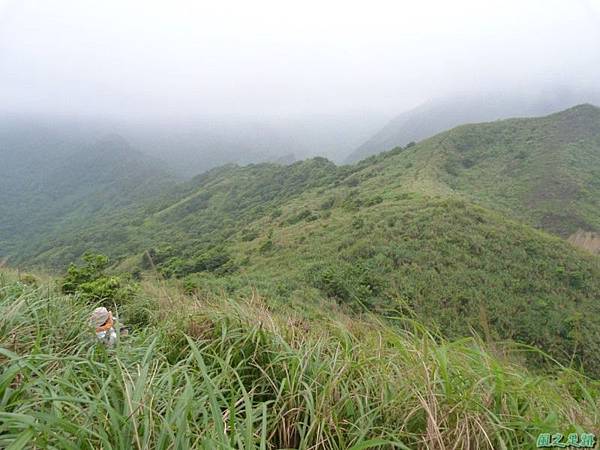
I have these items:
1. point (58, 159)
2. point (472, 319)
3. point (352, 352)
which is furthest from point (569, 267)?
point (58, 159)

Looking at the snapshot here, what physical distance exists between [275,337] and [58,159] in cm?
24209

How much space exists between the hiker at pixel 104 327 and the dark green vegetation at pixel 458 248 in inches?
45.1

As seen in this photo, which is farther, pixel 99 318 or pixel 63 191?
pixel 63 191

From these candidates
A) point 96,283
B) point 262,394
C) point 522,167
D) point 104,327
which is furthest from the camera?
point 522,167

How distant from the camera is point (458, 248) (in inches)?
630

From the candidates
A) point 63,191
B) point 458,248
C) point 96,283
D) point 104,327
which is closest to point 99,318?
point 104,327

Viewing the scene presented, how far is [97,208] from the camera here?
120 metres

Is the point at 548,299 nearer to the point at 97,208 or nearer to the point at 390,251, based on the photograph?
the point at 390,251

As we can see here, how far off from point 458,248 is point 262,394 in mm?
16197

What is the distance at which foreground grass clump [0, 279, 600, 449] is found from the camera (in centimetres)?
124

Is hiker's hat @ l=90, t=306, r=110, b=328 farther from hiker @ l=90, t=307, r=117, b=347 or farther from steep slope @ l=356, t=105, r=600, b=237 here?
steep slope @ l=356, t=105, r=600, b=237

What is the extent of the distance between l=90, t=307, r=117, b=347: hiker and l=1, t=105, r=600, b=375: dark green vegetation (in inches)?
45.1

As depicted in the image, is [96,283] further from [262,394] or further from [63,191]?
[63,191]

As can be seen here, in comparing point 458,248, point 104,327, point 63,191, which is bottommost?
point 63,191
